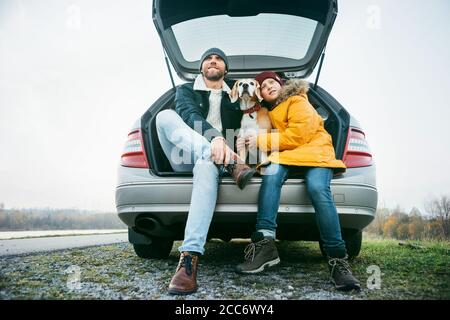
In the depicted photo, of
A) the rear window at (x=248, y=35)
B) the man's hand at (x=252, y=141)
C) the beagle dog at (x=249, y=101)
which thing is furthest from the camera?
the rear window at (x=248, y=35)

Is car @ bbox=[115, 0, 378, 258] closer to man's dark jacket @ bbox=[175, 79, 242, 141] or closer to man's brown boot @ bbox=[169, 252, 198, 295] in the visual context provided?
man's dark jacket @ bbox=[175, 79, 242, 141]

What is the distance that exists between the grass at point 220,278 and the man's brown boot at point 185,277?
64 mm

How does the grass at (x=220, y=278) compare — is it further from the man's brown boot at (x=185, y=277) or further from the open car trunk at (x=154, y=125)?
the open car trunk at (x=154, y=125)

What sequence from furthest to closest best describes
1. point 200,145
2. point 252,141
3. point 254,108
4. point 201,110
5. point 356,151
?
point 254,108, point 201,110, point 252,141, point 356,151, point 200,145

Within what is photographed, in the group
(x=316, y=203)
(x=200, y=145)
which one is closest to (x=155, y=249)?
(x=200, y=145)

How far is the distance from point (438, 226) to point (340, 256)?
158 inches

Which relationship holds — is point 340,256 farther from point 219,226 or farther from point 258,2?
point 258,2

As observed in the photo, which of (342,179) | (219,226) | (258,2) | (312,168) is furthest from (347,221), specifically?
(258,2)

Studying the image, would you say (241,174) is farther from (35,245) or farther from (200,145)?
(35,245)

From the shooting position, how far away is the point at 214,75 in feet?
9.34

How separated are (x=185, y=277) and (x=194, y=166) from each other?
2.29 ft

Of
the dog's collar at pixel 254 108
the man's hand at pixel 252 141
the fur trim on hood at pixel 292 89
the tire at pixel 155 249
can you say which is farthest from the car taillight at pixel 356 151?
the tire at pixel 155 249

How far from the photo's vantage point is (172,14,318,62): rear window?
2.97 m

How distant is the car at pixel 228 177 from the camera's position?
2.09m
